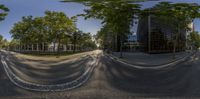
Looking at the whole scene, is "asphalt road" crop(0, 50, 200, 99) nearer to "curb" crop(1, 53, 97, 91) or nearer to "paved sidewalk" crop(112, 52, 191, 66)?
"curb" crop(1, 53, 97, 91)

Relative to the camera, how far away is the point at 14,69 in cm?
375

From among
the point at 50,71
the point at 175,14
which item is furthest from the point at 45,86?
the point at 175,14

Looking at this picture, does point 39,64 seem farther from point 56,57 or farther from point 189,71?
point 189,71

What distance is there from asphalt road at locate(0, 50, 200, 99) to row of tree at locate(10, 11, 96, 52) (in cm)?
61

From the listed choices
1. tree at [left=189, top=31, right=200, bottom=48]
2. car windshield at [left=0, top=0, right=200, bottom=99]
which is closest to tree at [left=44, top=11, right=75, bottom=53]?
car windshield at [left=0, top=0, right=200, bottom=99]

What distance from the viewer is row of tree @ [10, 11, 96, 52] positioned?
3.13m

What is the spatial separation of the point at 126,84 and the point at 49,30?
60.8 inches

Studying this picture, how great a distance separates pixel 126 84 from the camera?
4102 millimetres

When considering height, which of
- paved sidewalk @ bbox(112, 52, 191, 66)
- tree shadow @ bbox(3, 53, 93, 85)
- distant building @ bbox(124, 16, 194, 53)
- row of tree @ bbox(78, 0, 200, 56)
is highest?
row of tree @ bbox(78, 0, 200, 56)

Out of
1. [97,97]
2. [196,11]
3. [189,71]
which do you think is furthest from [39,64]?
[189,71]

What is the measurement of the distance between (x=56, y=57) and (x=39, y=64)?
63cm

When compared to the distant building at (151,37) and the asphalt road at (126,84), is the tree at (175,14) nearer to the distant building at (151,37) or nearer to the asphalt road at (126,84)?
the distant building at (151,37)

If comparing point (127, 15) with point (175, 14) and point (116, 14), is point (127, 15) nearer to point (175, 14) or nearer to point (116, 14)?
point (116, 14)

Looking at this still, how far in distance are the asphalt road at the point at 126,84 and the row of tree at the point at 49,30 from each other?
609mm
